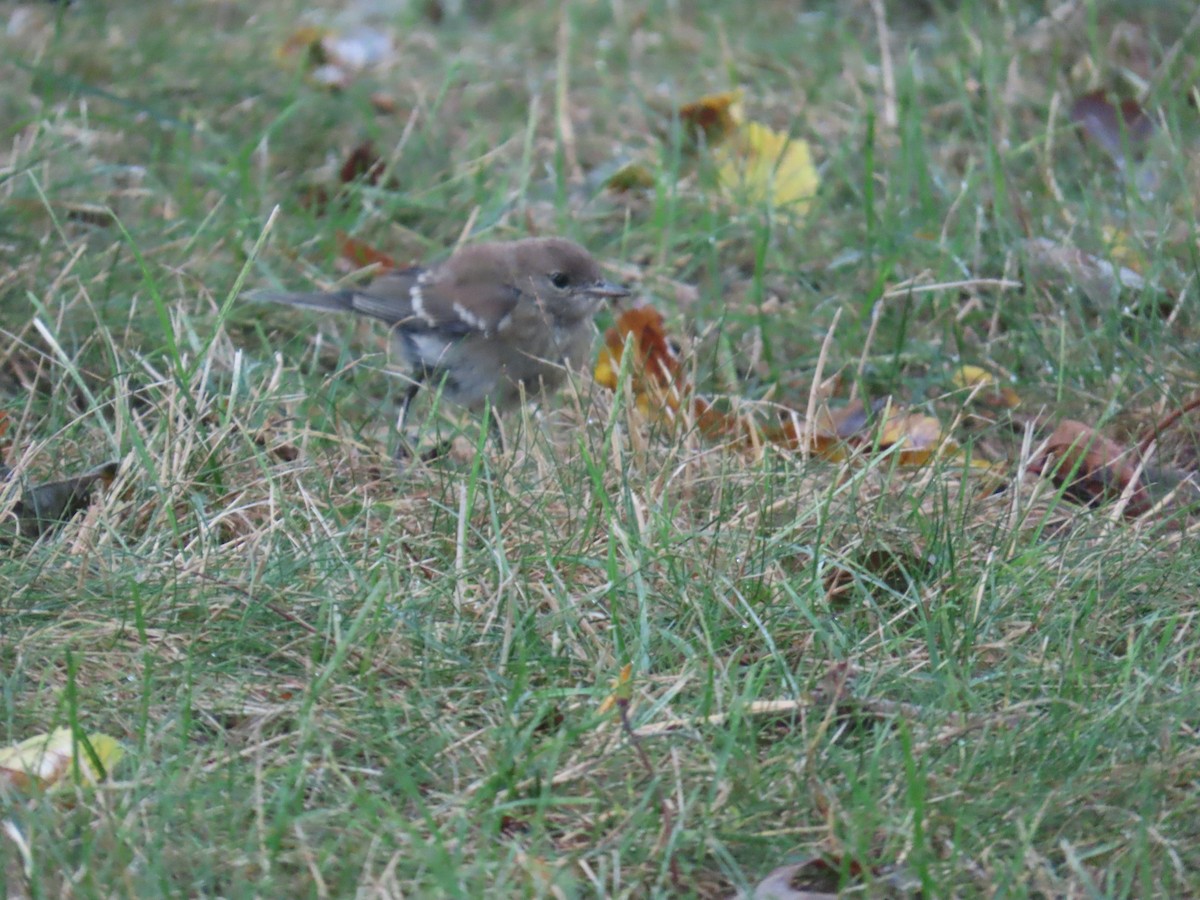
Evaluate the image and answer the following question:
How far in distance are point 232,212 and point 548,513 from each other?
235cm

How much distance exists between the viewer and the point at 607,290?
17.0 ft

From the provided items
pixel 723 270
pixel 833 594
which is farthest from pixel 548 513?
pixel 723 270

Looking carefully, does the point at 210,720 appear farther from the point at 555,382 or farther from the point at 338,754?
the point at 555,382

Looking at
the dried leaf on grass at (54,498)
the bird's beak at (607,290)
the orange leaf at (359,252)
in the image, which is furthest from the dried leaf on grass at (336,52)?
the dried leaf on grass at (54,498)

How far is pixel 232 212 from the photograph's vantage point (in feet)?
18.1

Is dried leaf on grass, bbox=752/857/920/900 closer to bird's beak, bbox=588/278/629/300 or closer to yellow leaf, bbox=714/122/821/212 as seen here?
bird's beak, bbox=588/278/629/300

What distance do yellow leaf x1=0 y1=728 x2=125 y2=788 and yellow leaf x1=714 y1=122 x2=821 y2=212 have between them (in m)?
3.38

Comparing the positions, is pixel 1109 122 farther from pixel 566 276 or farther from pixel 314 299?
pixel 314 299

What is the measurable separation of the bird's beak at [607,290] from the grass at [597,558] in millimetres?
199

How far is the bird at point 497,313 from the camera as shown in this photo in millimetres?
5164

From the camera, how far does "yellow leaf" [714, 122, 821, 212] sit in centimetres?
574

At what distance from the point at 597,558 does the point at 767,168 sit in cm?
283

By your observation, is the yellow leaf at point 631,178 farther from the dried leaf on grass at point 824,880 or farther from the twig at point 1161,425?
the dried leaf on grass at point 824,880

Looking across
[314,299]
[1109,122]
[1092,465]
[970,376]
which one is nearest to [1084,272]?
[970,376]
